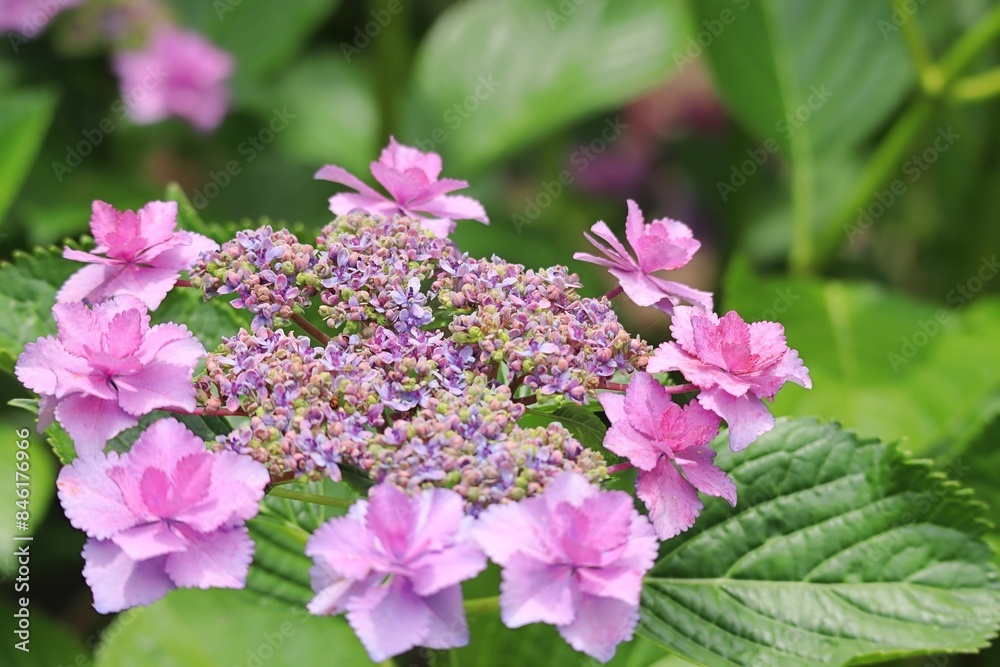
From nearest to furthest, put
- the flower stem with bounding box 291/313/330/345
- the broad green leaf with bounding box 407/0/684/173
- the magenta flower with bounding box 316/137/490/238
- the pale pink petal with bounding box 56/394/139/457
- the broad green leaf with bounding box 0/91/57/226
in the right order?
1. the pale pink petal with bounding box 56/394/139/457
2. the flower stem with bounding box 291/313/330/345
3. the magenta flower with bounding box 316/137/490/238
4. the broad green leaf with bounding box 0/91/57/226
5. the broad green leaf with bounding box 407/0/684/173

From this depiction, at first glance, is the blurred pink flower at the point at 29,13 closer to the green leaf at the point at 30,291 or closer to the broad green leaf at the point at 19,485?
the broad green leaf at the point at 19,485

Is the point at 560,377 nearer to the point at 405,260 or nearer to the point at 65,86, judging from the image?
the point at 405,260

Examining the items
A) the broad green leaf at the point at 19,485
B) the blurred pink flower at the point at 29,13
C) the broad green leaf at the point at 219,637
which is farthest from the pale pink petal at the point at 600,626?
the blurred pink flower at the point at 29,13

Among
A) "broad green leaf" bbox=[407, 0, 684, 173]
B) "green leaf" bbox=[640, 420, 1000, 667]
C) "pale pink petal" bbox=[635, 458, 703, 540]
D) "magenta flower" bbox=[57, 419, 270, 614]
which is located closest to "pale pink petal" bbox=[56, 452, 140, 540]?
"magenta flower" bbox=[57, 419, 270, 614]

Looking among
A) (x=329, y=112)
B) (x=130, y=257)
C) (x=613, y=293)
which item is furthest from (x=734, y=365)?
(x=329, y=112)

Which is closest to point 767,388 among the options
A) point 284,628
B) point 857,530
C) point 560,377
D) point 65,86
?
point 560,377

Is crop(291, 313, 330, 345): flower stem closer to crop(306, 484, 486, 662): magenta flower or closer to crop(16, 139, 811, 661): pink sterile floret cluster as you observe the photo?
crop(16, 139, 811, 661): pink sterile floret cluster
